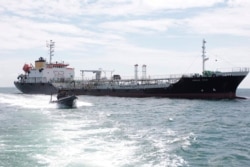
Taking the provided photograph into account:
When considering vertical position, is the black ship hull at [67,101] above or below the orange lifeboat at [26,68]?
below

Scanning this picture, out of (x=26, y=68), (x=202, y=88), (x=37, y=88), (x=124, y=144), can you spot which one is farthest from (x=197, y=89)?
(x=26, y=68)

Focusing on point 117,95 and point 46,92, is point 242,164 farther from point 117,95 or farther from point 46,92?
point 46,92

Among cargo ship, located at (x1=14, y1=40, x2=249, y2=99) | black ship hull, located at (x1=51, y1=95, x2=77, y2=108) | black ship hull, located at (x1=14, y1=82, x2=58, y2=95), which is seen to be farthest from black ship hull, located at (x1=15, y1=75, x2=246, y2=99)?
black ship hull, located at (x1=14, y1=82, x2=58, y2=95)

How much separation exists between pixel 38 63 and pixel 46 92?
37.0 ft

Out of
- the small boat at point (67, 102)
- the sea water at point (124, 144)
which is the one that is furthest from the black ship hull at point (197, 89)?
the sea water at point (124, 144)

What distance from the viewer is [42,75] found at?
320 feet

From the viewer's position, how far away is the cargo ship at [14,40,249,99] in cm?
5869

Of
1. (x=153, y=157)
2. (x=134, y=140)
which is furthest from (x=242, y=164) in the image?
(x=134, y=140)

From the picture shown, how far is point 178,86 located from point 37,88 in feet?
149

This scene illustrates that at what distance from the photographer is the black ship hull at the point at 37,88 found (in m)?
89.8

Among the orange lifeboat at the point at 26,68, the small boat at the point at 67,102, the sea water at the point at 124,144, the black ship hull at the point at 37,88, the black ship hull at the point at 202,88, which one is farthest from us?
the orange lifeboat at the point at 26,68

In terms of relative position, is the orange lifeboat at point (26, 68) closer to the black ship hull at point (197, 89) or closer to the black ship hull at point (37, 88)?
the black ship hull at point (37, 88)

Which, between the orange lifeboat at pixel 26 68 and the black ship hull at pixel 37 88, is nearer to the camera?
the black ship hull at pixel 37 88

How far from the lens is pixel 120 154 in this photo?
17188mm
